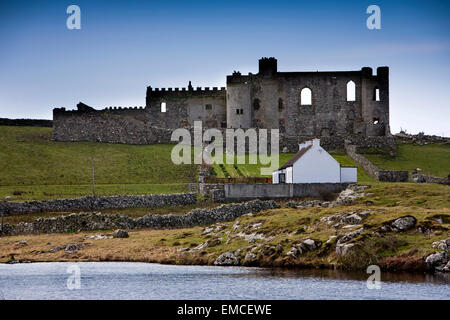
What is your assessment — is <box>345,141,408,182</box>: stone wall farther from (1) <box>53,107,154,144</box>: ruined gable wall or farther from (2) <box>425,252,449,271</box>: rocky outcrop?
(2) <box>425,252,449,271</box>: rocky outcrop

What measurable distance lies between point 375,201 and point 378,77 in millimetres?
52237

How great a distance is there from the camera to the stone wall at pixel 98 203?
59.7m

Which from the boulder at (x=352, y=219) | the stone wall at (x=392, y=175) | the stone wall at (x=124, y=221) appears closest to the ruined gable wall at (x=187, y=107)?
the stone wall at (x=392, y=175)

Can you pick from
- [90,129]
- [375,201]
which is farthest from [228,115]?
[375,201]

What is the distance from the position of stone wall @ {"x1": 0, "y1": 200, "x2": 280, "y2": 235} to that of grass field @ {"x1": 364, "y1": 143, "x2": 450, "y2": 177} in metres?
26.8

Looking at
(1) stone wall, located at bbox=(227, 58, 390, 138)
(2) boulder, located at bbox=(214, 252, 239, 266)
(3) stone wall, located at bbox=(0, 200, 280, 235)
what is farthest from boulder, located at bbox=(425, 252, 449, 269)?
(1) stone wall, located at bbox=(227, 58, 390, 138)

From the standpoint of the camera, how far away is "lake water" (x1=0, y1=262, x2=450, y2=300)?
102 ft

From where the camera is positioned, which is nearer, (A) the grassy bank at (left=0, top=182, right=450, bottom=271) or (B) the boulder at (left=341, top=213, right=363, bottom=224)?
(A) the grassy bank at (left=0, top=182, right=450, bottom=271)

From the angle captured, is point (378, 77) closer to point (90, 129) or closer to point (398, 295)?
point (90, 129)

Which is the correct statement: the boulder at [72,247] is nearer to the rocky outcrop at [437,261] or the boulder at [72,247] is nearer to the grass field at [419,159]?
the rocky outcrop at [437,261]

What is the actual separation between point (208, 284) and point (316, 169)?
34731 mm

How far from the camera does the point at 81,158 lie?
85.1 m

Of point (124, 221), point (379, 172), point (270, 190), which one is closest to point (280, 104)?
point (379, 172)

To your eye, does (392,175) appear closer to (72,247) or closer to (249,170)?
(249,170)
